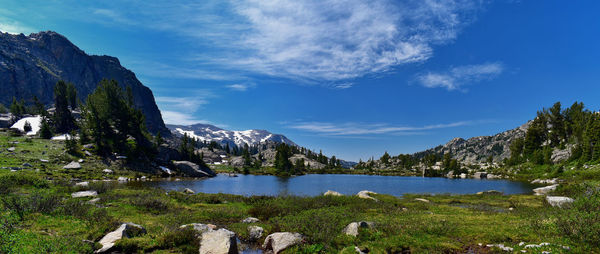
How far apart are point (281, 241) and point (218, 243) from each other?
3.89 m

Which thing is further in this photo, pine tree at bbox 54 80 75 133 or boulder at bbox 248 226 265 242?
pine tree at bbox 54 80 75 133

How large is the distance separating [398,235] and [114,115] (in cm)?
12001

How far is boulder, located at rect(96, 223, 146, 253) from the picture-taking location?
14.2m

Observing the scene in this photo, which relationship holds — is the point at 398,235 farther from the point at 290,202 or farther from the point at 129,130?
the point at 129,130

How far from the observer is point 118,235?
15.4 m

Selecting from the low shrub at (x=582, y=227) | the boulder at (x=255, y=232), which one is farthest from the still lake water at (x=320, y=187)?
the low shrub at (x=582, y=227)

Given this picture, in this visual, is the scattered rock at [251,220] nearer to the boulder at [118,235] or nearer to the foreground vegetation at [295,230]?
the foreground vegetation at [295,230]

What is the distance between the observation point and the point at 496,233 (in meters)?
17.7

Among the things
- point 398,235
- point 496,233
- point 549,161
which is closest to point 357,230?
point 398,235

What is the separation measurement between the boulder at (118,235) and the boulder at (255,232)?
730 cm

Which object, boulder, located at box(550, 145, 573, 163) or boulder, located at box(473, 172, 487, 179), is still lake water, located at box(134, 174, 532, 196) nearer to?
boulder, located at box(550, 145, 573, 163)

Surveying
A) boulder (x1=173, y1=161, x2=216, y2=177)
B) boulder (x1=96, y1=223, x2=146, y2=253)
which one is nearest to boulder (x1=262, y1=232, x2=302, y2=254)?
boulder (x1=96, y1=223, x2=146, y2=253)

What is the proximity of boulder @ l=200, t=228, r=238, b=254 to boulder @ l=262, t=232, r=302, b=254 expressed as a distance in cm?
253

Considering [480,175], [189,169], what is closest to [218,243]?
[189,169]
